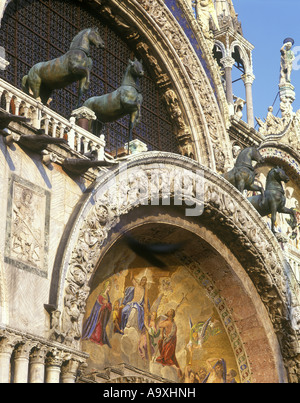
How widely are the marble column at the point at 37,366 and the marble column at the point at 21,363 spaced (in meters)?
0.17

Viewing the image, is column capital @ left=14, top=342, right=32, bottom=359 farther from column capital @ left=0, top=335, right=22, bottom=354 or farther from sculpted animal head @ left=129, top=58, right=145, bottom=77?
sculpted animal head @ left=129, top=58, right=145, bottom=77

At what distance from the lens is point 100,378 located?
14.8 metres

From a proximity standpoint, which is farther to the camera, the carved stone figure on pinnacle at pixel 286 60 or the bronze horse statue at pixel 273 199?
the carved stone figure on pinnacle at pixel 286 60

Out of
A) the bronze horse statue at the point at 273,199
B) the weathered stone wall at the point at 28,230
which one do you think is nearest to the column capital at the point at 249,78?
the bronze horse statue at the point at 273,199

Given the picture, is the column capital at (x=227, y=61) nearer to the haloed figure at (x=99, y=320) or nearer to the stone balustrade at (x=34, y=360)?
the haloed figure at (x=99, y=320)

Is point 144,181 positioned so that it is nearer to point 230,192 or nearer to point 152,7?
point 230,192

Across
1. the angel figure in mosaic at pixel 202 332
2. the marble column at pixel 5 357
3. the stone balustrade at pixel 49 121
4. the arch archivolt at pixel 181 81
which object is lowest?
the marble column at pixel 5 357

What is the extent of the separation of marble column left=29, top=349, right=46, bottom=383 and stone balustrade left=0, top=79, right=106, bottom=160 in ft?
11.1

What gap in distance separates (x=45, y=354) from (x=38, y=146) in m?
3.09

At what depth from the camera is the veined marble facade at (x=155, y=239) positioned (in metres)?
12.5

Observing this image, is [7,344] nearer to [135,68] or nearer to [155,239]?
[155,239]

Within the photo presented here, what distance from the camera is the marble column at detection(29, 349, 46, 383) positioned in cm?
1198

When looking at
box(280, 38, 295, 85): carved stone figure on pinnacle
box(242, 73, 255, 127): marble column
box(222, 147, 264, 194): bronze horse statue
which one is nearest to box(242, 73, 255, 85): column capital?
box(242, 73, 255, 127): marble column

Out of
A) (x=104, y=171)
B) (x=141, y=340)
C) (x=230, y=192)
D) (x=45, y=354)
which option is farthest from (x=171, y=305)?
(x=45, y=354)
